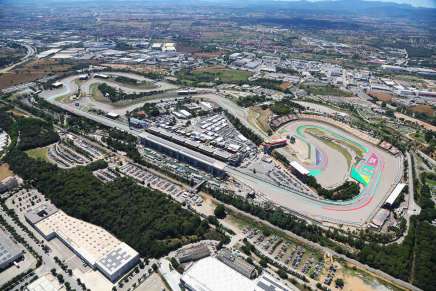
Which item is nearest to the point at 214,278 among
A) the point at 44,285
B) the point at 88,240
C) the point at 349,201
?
the point at 88,240

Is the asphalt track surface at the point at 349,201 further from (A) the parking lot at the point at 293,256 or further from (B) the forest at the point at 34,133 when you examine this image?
(B) the forest at the point at 34,133

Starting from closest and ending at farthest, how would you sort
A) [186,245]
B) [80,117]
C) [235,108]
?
1. [186,245]
2. [80,117]
3. [235,108]

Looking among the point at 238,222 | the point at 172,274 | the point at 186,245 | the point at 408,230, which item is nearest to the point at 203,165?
the point at 238,222

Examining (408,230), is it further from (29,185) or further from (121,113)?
(121,113)

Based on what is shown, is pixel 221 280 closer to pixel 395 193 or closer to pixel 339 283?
pixel 339 283

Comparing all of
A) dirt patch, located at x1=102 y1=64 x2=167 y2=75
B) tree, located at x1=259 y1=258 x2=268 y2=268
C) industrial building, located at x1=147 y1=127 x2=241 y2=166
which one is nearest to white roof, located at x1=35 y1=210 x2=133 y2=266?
tree, located at x1=259 y1=258 x2=268 y2=268

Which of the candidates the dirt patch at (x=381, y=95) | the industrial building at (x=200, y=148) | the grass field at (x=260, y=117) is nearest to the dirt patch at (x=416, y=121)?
the dirt patch at (x=381, y=95)
